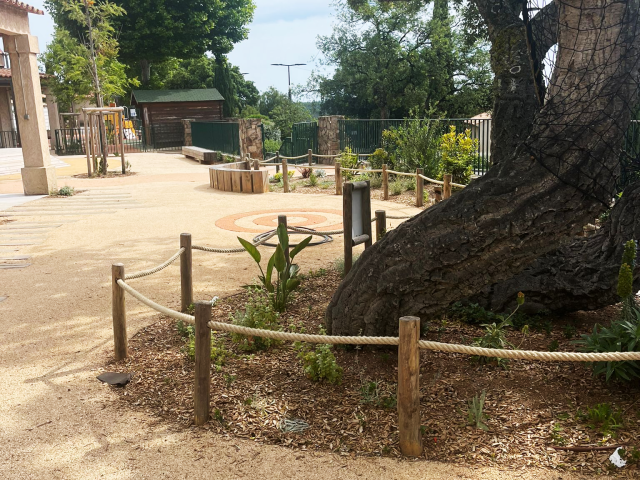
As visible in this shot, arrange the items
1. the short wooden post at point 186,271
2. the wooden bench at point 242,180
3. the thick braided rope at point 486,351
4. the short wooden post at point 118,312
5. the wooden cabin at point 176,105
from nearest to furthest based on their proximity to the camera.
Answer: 1. the thick braided rope at point 486,351
2. the short wooden post at point 118,312
3. the short wooden post at point 186,271
4. the wooden bench at point 242,180
5. the wooden cabin at point 176,105

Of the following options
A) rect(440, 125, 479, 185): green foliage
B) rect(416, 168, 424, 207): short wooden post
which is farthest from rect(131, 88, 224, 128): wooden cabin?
rect(416, 168, 424, 207): short wooden post

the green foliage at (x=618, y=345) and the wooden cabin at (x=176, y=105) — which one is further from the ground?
the wooden cabin at (x=176, y=105)

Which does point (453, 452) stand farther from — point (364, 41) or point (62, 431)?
point (364, 41)

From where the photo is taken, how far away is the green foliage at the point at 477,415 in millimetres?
3768

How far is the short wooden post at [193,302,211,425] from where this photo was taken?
3.89 m

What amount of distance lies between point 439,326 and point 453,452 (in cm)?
187

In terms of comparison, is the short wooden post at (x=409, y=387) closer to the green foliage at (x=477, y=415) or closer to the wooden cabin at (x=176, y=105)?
the green foliage at (x=477, y=415)

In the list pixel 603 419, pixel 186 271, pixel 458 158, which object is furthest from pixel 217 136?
pixel 603 419

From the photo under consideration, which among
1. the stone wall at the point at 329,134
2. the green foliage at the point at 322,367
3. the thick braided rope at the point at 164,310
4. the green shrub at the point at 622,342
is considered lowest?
the green foliage at the point at 322,367

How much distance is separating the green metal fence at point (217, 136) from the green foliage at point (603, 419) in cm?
2318

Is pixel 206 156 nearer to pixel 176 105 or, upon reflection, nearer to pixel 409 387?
pixel 176 105

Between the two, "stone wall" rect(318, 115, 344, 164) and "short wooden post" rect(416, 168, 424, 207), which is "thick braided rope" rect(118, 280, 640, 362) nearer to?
"short wooden post" rect(416, 168, 424, 207)

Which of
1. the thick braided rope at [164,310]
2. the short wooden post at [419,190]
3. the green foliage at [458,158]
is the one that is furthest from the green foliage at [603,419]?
the green foliage at [458,158]

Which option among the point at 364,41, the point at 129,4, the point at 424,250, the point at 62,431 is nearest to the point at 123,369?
the point at 62,431
